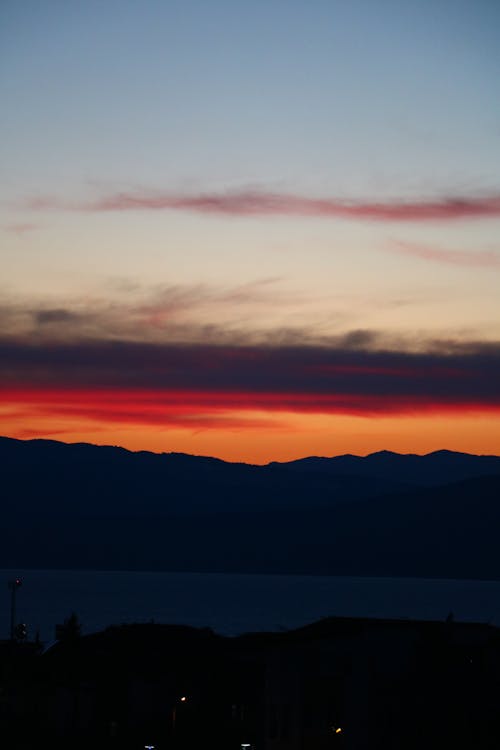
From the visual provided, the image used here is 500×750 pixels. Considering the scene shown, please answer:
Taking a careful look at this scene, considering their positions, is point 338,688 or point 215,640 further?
point 215,640

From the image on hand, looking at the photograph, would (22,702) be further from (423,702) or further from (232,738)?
(423,702)

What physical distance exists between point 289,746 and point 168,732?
5.07 meters

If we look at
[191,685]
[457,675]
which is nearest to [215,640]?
[191,685]

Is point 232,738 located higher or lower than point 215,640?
lower

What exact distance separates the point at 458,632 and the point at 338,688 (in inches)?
221

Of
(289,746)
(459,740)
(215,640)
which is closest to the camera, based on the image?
(459,740)

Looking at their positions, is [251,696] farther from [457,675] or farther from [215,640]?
[457,675]

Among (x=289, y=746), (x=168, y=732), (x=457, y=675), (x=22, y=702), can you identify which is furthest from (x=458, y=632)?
(x=22, y=702)

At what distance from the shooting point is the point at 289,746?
55531mm

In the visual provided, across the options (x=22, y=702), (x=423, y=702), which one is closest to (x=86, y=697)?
(x=22, y=702)

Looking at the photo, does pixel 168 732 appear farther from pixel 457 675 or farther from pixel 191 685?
pixel 457 675

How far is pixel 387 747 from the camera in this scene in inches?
2100

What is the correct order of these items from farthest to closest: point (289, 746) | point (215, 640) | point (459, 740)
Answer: point (215, 640), point (289, 746), point (459, 740)

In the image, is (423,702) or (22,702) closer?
(423,702)
